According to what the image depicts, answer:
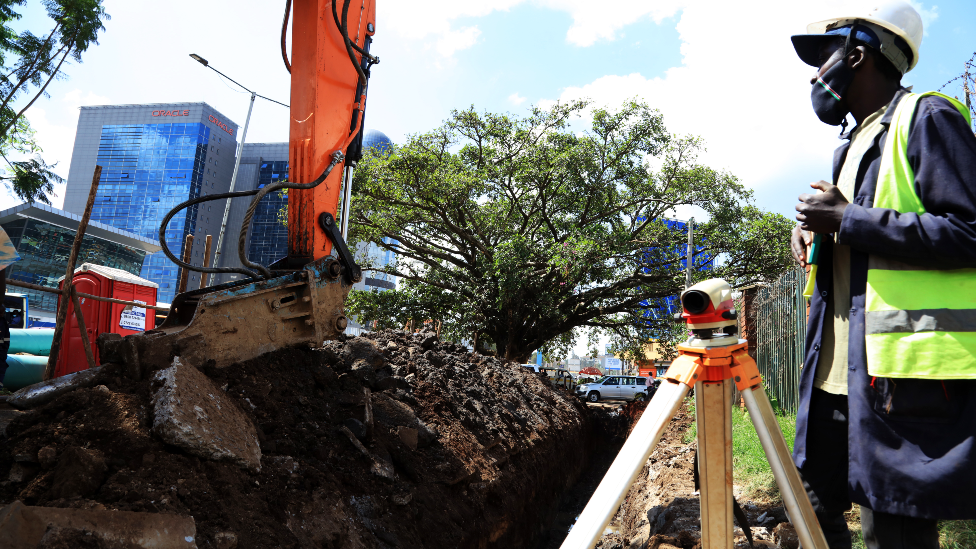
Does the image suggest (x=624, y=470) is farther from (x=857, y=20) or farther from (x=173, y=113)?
(x=173, y=113)

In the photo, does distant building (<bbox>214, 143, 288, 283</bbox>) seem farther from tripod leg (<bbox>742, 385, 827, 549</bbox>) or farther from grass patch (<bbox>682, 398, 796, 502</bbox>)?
tripod leg (<bbox>742, 385, 827, 549</bbox>)

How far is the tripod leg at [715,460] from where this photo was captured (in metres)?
1.45

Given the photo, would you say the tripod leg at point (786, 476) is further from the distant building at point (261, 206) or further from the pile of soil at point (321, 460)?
the distant building at point (261, 206)

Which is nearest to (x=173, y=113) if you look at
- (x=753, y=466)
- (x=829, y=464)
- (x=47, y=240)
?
(x=47, y=240)

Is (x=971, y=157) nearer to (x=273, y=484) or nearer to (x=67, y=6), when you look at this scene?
(x=273, y=484)

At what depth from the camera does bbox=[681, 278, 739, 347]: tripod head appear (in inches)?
58.4

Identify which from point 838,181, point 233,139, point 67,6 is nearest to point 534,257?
point 838,181

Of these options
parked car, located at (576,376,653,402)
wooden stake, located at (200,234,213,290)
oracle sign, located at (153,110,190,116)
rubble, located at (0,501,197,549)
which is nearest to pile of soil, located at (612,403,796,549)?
rubble, located at (0,501,197,549)

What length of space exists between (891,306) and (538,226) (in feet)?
40.2

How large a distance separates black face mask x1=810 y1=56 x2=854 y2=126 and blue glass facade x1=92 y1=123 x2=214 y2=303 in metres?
71.4

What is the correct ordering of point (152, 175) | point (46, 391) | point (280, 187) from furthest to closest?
point (152, 175) < point (280, 187) < point (46, 391)

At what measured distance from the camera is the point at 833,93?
1.68 m

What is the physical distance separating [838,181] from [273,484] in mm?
3091

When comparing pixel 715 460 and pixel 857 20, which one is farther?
pixel 857 20
